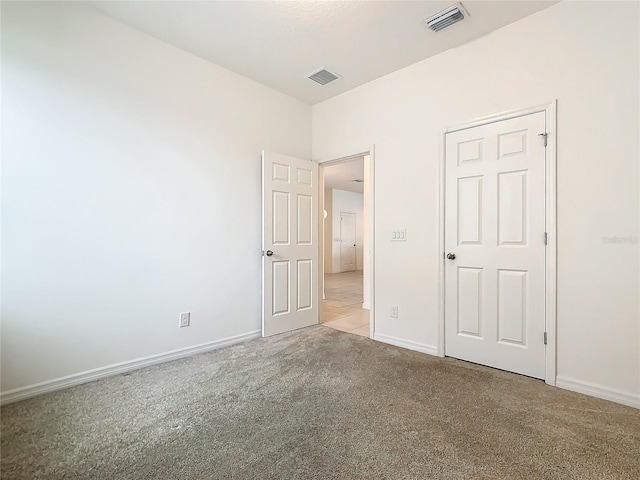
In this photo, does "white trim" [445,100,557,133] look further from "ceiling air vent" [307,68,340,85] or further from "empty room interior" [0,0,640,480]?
"ceiling air vent" [307,68,340,85]

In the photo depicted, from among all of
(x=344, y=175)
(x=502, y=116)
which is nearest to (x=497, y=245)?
(x=502, y=116)

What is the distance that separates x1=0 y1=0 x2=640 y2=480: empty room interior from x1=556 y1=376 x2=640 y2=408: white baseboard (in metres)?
0.01

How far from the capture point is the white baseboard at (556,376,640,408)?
1912mm

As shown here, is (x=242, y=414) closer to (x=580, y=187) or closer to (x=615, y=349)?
(x=615, y=349)

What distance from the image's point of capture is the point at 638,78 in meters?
1.91

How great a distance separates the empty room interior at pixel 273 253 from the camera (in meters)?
1.61

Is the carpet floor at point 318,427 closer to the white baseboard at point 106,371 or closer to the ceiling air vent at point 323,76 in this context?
the white baseboard at point 106,371

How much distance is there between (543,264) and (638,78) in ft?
4.31

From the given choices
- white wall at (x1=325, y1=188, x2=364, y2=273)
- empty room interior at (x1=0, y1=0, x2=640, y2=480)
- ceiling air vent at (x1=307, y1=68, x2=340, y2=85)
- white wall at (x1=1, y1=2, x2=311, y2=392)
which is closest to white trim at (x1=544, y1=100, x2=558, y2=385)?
empty room interior at (x1=0, y1=0, x2=640, y2=480)

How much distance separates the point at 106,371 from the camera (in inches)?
91.4

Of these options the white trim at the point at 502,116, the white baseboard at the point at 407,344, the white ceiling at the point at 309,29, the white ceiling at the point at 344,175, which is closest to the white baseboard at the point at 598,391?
the white baseboard at the point at 407,344

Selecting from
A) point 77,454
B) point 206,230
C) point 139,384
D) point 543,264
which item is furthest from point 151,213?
point 543,264

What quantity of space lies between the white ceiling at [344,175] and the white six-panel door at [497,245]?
3492 millimetres

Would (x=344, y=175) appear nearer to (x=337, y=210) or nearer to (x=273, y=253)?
(x=337, y=210)
